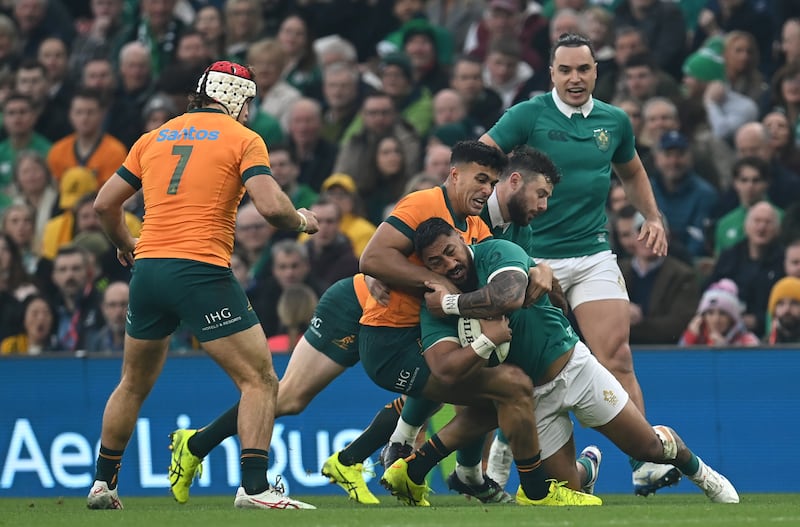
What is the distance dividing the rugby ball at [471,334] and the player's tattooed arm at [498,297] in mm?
111

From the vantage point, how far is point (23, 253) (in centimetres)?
1593

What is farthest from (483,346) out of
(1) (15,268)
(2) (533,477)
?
(1) (15,268)

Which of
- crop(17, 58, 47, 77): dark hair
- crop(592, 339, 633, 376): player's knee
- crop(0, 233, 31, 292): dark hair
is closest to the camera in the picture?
crop(592, 339, 633, 376): player's knee

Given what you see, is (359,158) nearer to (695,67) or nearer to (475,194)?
(695,67)

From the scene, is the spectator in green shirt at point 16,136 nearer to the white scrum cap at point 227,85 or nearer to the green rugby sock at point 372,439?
the green rugby sock at point 372,439

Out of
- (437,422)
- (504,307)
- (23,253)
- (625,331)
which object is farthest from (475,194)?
(23,253)

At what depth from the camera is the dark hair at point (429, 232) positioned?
908 cm

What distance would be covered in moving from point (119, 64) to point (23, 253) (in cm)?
318

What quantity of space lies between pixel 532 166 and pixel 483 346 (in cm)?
127

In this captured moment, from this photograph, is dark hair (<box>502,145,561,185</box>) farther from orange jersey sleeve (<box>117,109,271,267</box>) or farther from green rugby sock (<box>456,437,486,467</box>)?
green rugby sock (<box>456,437,486,467</box>)

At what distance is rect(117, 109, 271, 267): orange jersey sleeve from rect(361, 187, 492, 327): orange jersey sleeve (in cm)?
88

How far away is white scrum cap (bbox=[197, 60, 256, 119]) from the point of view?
9.38 metres

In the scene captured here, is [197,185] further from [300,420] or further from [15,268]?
[15,268]

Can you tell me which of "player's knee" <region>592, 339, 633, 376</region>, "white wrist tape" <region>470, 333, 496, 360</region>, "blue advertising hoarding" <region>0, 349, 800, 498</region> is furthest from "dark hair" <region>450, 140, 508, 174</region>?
"blue advertising hoarding" <region>0, 349, 800, 498</region>
